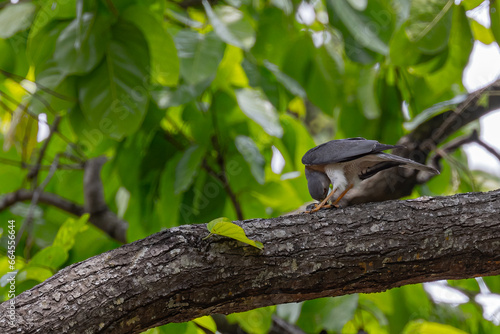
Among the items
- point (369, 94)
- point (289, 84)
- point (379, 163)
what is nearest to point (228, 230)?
point (379, 163)

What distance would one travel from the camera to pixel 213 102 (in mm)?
2566

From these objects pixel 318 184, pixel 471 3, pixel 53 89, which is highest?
pixel 471 3

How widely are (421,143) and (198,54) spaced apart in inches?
47.0

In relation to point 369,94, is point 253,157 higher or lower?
lower

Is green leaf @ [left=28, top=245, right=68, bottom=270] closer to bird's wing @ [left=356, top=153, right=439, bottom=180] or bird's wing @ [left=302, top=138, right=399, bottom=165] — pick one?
bird's wing @ [left=302, top=138, right=399, bottom=165]

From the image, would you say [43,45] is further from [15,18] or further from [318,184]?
[318,184]

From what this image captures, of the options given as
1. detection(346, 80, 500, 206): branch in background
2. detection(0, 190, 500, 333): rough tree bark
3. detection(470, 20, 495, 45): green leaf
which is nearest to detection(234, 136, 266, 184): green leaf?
detection(346, 80, 500, 206): branch in background

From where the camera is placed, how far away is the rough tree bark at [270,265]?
4.59 feet

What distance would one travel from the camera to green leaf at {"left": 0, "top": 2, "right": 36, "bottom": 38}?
2.28 metres

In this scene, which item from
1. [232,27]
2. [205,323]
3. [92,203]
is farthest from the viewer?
Result: [92,203]

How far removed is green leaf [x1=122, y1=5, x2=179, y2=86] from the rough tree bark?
37.0 inches

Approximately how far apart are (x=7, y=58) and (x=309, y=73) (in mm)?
1708

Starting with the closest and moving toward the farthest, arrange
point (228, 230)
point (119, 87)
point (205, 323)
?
1. point (228, 230)
2. point (205, 323)
3. point (119, 87)

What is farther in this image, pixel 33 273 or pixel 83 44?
pixel 83 44
